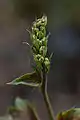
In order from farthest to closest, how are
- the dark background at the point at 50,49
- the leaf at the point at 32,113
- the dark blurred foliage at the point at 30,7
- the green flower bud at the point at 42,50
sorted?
the dark blurred foliage at the point at 30,7 → the dark background at the point at 50,49 → the leaf at the point at 32,113 → the green flower bud at the point at 42,50

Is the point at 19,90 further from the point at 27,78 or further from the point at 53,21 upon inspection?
the point at 27,78

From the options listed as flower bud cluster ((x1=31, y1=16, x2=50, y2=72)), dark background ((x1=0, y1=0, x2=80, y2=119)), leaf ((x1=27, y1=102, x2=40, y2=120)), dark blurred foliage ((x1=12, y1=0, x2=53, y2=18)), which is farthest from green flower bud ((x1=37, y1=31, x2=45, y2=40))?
dark blurred foliage ((x1=12, y1=0, x2=53, y2=18))

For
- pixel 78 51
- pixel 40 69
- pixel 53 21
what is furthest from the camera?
pixel 53 21

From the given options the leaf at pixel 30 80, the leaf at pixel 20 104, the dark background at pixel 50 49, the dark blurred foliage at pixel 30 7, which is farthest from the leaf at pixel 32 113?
the dark blurred foliage at pixel 30 7

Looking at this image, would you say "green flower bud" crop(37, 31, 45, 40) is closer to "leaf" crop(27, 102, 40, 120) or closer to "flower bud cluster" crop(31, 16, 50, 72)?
"flower bud cluster" crop(31, 16, 50, 72)

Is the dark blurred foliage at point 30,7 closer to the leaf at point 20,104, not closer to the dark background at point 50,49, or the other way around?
the dark background at point 50,49

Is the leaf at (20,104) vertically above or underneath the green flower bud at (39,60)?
underneath

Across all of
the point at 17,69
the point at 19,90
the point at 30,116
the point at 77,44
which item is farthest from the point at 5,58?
the point at 30,116

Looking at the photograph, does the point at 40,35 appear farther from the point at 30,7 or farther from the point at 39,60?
the point at 30,7
